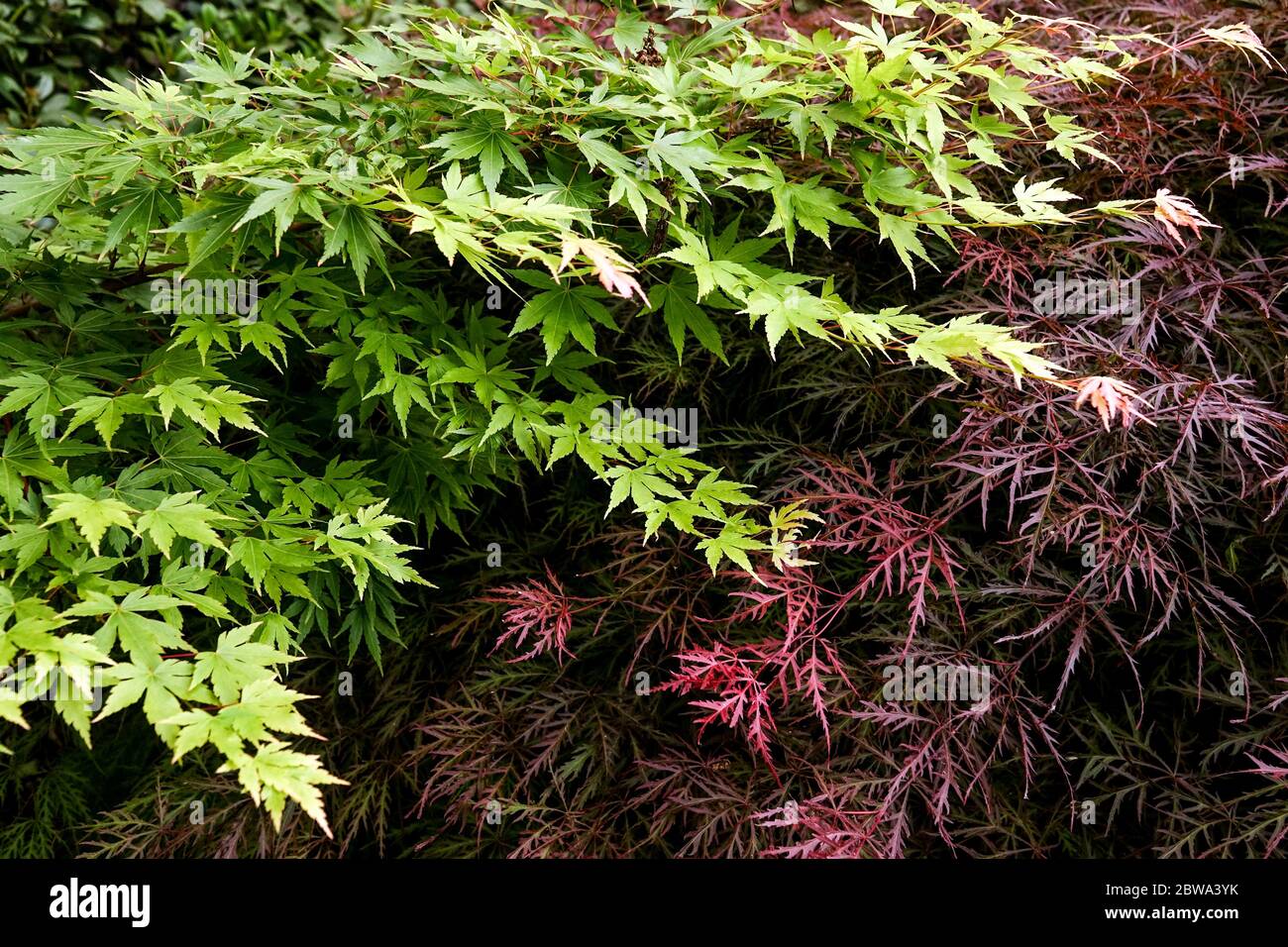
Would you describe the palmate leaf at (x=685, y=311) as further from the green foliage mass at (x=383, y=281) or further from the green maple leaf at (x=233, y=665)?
the green maple leaf at (x=233, y=665)

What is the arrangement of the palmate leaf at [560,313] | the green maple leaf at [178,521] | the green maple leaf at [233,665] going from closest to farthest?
the green maple leaf at [233,665] → the green maple leaf at [178,521] → the palmate leaf at [560,313]

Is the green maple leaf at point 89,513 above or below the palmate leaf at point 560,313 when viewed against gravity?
below

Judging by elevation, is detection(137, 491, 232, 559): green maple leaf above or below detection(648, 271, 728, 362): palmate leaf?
below

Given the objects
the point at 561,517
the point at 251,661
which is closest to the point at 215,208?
the point at 251,661

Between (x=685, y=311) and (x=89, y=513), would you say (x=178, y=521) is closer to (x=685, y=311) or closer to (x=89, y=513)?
(x=89, y=513)

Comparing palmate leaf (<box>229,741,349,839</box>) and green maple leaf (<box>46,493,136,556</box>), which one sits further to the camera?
green maple leaf (<box>46,493,136,556</box>)

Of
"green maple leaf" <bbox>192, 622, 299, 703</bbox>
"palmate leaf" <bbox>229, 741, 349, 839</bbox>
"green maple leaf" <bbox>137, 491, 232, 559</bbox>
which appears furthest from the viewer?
"green maple leaf" <bbox>137, 491, 232, 559</bbox>

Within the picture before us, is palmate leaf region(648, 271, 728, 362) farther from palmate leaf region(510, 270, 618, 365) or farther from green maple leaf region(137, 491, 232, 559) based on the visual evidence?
green maple leaf region(137, 491, 232, 559)

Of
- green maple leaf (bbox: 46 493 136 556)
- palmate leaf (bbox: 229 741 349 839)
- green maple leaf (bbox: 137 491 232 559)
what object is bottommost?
palmate leaf (bbox: 229 741 349 839)

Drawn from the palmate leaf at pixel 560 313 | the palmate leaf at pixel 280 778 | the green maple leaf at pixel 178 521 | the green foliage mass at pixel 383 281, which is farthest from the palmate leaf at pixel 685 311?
the palmate leaf at pixel 280 778

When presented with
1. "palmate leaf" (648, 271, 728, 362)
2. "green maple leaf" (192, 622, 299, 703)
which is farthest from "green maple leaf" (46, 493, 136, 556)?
"palmate leaf" (648, 271, 728, 362)

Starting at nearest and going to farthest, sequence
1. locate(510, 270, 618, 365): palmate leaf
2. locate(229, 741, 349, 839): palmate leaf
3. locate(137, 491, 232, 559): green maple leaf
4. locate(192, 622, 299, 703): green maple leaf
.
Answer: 1. locate(229, 741, 349, 839): palmate leaf
2. locate(192, 622, 299, 703): green maple leaf
3. locate(137, 491, 232, 559): green maple leaf
4. locate(510, 270, 618, 365): palmate leaf

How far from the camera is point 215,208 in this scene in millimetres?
1957
